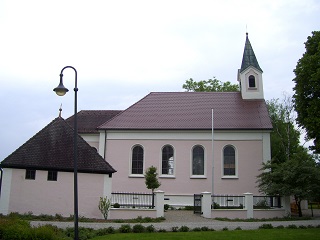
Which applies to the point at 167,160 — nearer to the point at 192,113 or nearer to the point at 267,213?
the point at 192,113

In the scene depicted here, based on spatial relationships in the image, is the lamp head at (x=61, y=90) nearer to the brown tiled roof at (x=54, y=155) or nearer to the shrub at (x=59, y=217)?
the shrub at (x=59, y=217)

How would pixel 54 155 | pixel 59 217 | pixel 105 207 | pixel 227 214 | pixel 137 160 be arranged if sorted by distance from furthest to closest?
pixel 137 160 → pixel 227 214 → pixel 54 155 → pixel 105 207 → pixel 59 217

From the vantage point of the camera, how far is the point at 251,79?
35.9 meters

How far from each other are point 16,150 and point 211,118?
16835 mm

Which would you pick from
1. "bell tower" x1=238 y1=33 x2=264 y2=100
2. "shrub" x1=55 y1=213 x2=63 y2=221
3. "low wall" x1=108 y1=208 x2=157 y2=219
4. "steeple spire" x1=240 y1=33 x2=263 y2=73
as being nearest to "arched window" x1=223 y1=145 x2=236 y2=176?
"bell tower" x1=238 y1=33 x2=264 y2=100

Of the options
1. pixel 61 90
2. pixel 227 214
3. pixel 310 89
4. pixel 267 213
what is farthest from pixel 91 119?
pixel 61 90

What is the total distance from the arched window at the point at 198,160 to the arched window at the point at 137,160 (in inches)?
178

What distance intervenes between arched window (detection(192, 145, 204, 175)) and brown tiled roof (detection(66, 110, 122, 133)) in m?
9.42

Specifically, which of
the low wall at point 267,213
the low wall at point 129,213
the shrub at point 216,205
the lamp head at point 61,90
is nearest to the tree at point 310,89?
the low wall at point 267,213

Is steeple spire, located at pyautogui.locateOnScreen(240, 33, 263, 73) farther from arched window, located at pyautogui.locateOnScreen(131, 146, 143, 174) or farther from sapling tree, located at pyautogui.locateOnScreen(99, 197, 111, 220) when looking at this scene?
sapling tree, located at pyautogui.locateOnScreen(99, 197, 111, 220)

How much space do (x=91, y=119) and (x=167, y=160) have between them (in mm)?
9691

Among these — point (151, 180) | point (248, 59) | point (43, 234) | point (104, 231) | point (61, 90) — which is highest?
point (248, 59)

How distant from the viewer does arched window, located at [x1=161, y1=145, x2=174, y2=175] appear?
31641mm

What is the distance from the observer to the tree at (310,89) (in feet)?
71.8
